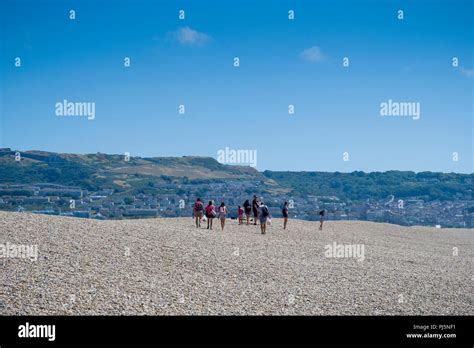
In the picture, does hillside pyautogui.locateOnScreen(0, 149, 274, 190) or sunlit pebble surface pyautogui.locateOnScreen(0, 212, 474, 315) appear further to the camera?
hillside pyautogui.locateOnScreen(0, 149, 274, 190)

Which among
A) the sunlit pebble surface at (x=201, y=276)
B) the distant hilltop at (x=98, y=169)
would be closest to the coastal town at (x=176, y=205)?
the distant hilltop at (x=98, y=169)

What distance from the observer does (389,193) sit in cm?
15375

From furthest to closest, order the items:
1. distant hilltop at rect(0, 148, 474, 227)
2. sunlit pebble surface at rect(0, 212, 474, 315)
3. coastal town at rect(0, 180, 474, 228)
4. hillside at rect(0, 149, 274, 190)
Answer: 1. hillside at rect(0, 149, 274, 190)
2. distant hilltop at rect(0, 148, 474, 227)
3. coastal town at rect(0, 180, 474, 228)
4. sunlit pebble surface at rect(0, 212, 474, 315)

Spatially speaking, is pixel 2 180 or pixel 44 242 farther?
pixel 2 180

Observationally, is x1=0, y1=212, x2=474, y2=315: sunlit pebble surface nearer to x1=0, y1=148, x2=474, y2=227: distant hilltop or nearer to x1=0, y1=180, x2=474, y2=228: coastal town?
x1=0, y1=180, x2=474, y2=228: coastal town

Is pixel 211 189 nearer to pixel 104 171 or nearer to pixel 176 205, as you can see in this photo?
pixel 104 171

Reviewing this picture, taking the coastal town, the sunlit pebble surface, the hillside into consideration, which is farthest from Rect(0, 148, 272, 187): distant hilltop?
the sunlit pebble surface

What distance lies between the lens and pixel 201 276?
64.5 feet

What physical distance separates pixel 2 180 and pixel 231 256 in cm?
9644

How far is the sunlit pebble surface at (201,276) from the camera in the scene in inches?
607

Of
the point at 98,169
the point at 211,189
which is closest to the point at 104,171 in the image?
the point at 98,169

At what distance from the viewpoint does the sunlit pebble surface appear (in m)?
15.4
